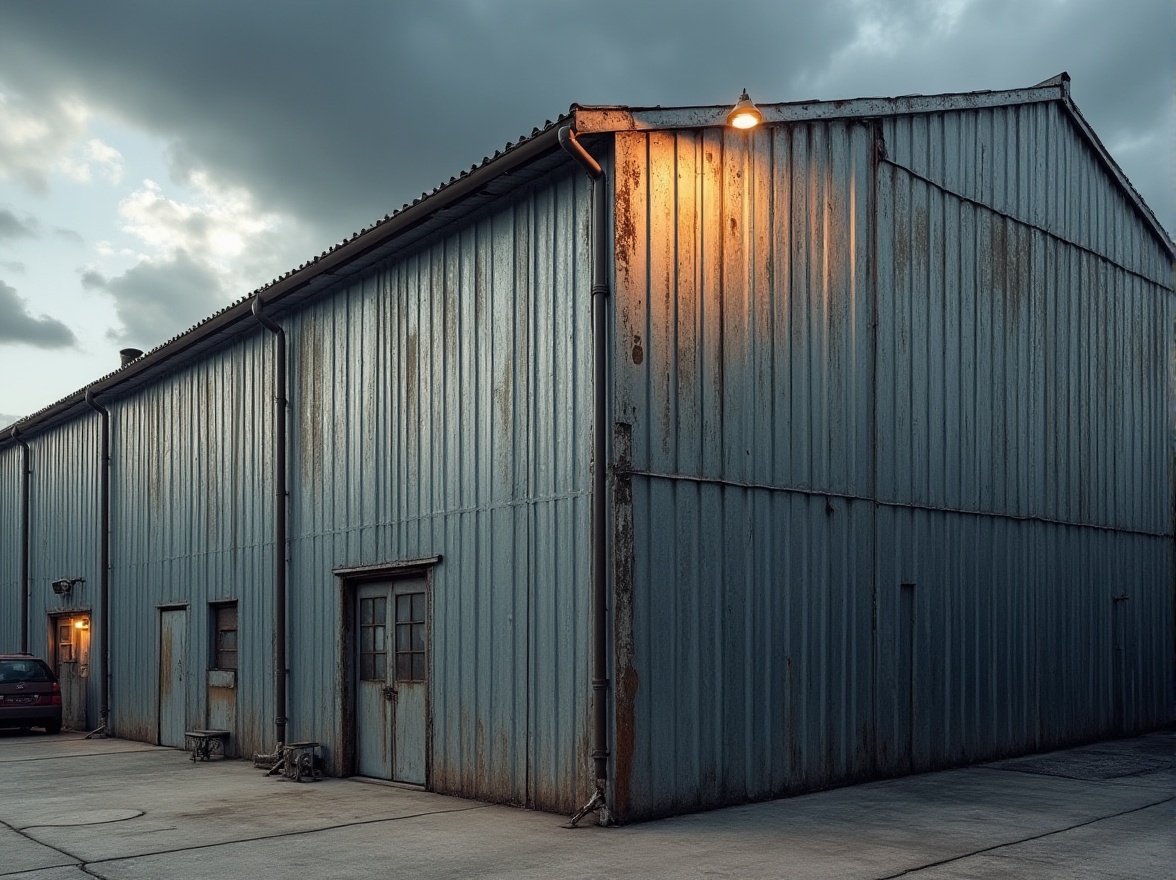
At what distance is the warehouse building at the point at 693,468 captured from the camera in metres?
10.5

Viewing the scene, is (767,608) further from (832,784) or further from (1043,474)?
(1043,474)

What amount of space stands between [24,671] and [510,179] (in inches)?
590

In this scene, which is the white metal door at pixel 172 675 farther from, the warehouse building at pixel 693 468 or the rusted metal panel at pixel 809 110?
the rusted metal panel at pixel 809 110

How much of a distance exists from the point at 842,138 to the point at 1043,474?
5690 mm

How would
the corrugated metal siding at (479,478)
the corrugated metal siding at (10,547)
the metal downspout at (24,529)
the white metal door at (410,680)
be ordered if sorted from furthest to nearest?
1. the corrugated metal siding at (10,547)
2. the metal downspout at (24,529)
3. the white metal door at (410,680)
4. the corrugated metal siding at (479,478)

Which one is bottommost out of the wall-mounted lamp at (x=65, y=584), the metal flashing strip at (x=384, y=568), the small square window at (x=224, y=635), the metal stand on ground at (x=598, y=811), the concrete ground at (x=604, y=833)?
the concrete ground at (x=604, y=833)

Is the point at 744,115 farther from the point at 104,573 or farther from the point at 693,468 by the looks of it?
the point at 104,573

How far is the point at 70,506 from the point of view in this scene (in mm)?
23125

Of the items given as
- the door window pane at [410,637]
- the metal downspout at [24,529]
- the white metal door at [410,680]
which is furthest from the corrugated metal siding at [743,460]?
the metal downspout at [24,529]

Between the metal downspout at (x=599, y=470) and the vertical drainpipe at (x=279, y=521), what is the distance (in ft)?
20.7

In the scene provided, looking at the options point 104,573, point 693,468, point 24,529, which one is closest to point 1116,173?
point 693,468

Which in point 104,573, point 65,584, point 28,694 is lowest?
point 28,694

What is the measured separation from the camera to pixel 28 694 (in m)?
21.0

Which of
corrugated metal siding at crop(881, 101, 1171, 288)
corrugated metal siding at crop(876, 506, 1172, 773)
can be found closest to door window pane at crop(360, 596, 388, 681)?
corrugated metal siding at crop(876, 506, 1172, 773)
